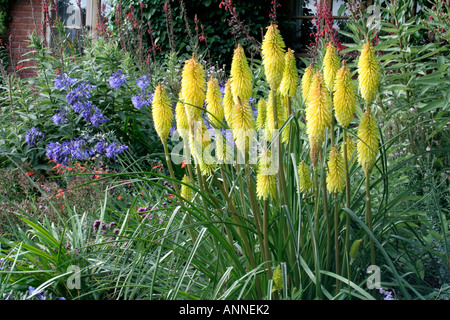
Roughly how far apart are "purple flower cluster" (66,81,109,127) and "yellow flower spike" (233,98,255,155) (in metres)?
2.76

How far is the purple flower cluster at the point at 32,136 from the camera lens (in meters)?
4.27

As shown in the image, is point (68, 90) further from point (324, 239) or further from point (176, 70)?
point (324, 239)

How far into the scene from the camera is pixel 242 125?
1597 millimetres

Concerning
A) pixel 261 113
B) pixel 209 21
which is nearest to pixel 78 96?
pixel 261 113

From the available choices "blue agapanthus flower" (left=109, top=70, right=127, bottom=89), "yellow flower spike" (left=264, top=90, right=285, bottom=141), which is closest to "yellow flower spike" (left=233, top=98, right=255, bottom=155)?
"yellow flower spike" (left=264, top=90, right=285, bottom=141)

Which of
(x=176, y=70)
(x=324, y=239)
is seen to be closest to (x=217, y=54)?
(x=176, y=70)

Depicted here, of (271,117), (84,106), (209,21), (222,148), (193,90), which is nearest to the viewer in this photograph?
(193,90)

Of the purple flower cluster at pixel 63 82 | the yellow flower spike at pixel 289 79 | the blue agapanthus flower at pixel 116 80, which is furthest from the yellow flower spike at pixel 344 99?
the purple flower cluster at pixel 63 82

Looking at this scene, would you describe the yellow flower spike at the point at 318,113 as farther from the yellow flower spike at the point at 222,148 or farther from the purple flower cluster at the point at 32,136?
the purple flower cluster at the point at 32,136

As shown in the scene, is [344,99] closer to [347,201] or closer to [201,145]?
[347,201]

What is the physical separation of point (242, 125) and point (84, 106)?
2.94m

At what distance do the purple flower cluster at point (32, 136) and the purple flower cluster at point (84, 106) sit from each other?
16.8 inches

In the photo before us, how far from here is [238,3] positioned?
8398 millimetres
